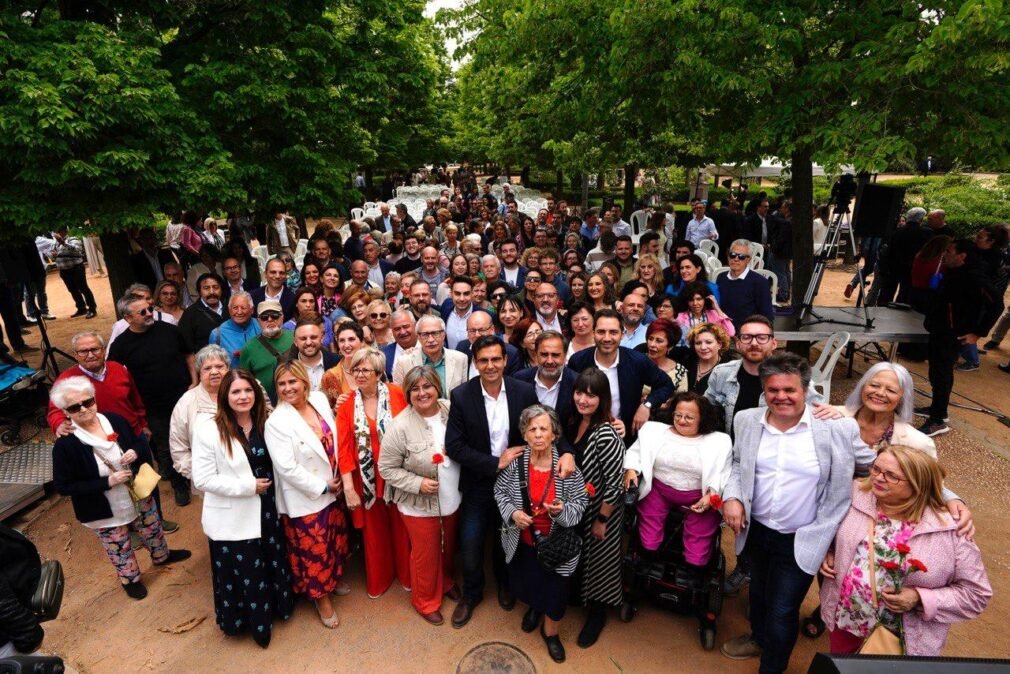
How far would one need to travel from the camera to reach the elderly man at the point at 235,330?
5.24 meters

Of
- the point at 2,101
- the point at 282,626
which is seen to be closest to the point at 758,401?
the point at 282,626

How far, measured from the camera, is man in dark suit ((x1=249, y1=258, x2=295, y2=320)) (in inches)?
242

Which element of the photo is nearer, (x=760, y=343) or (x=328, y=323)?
(x=760, y=343)

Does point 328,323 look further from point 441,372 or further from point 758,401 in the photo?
point 758,401

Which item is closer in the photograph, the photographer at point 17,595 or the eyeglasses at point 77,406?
the photographer at point 17,595

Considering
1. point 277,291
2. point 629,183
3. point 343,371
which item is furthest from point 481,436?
point 629,183

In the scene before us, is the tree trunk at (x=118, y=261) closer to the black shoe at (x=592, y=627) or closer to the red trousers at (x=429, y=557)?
the red trousers at (x=429, y=557)

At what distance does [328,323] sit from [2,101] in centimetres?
360

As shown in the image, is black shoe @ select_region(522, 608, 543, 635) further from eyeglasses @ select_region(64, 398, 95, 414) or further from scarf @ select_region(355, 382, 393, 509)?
eyeglasses @ select_region(64, 398, 95, 414)

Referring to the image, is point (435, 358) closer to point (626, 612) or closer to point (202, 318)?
point (626, 612)

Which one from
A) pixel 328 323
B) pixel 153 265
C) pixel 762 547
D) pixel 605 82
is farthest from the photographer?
pixel 153 265

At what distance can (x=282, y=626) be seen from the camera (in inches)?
161

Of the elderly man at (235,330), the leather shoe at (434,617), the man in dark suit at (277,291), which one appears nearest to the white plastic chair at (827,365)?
the leather shoe at (434,617)

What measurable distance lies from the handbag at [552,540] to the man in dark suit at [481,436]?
17 cm
